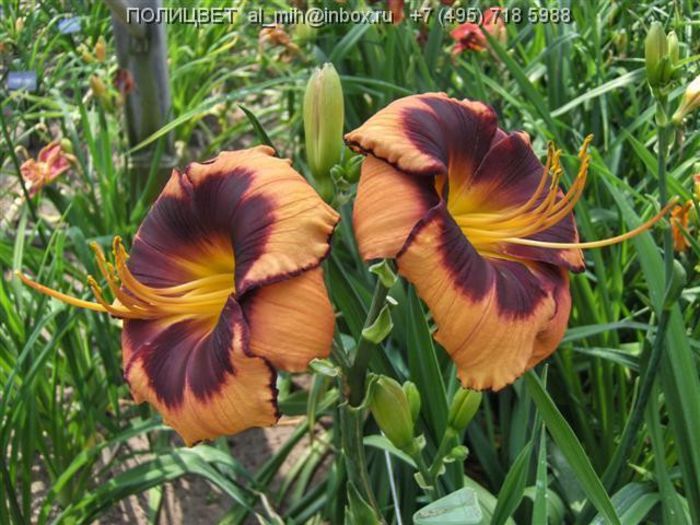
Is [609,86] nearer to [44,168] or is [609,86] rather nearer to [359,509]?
[359,509]

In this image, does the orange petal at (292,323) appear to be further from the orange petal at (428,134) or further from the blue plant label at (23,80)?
the blue plant label at (23,80)

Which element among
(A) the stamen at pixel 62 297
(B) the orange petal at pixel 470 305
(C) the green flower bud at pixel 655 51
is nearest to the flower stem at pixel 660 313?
(C) the green flower bud at pixel 655 51

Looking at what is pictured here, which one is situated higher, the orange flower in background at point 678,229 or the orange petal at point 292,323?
the orange petal at point 292,323

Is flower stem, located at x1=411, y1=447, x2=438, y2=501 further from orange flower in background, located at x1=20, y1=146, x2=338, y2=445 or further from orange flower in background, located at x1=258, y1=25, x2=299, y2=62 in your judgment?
orange flower in background, located at x1=258, y1=25, x2=299, y2=62

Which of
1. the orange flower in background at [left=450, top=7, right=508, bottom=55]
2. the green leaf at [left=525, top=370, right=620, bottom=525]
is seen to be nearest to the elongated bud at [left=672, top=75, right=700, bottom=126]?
the green leaf at [left=525, top=370, right=620, bottom=525]

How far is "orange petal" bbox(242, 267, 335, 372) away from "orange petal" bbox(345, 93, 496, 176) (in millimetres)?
119

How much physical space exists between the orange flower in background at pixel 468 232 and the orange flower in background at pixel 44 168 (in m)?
1.09

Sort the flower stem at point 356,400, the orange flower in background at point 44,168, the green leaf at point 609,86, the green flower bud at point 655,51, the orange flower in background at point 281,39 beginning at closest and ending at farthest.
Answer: the flower stem at point 356,400
the green flower bud at point 655,51
the green leaf at point 609,86
the orange flower in background at point 44,168
the orange flower in background at point 281,39

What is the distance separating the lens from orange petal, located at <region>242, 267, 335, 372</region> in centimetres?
68

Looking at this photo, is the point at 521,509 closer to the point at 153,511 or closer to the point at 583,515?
the point at 583,515

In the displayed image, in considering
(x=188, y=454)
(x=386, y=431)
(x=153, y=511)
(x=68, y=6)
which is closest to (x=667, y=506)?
(x=386, y=431)

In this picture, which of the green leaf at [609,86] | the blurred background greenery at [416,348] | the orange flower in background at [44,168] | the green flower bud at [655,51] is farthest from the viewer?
the orange flower in background at [44,168]

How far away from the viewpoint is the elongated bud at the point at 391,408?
787mm

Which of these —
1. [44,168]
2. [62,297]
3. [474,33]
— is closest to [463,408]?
[62,297]
